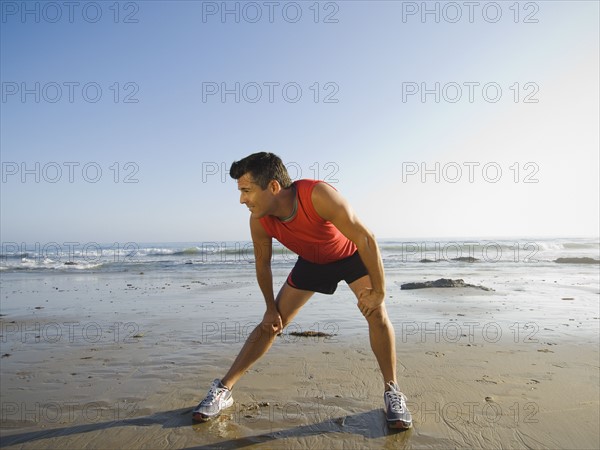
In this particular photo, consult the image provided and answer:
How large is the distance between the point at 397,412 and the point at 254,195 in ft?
5.50

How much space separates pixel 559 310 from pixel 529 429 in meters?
4.93

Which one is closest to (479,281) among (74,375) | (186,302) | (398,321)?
(398,321)

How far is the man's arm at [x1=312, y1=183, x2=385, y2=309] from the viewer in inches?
105

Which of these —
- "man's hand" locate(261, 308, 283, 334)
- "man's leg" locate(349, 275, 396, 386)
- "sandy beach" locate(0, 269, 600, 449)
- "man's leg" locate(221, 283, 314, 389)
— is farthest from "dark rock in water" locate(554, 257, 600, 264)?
"man's hand" locate(261, 308, 283, 334)

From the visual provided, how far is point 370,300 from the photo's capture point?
2.81 meters

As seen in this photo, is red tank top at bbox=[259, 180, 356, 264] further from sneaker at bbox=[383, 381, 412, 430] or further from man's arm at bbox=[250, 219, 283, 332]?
sneaker at bbox=[383, 381, 412, 430]

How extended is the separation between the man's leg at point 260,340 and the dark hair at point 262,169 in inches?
34.6

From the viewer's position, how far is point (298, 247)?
3088 millimetres

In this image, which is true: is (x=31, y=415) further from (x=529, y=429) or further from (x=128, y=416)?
(x=529, y=429)

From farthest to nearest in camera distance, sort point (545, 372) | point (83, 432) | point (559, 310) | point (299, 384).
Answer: point (559, 310), point (545, 372), point (299, 384), point (83, 432)

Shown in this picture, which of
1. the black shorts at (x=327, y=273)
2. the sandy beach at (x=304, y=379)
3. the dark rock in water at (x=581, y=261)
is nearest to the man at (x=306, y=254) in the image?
the black shorts at (x=327, y=273)

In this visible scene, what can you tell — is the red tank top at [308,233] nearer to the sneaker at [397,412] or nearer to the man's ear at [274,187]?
the man's ear at [274,187]

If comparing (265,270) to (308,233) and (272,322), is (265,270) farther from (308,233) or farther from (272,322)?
(308,233)

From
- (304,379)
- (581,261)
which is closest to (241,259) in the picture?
(581,261)
